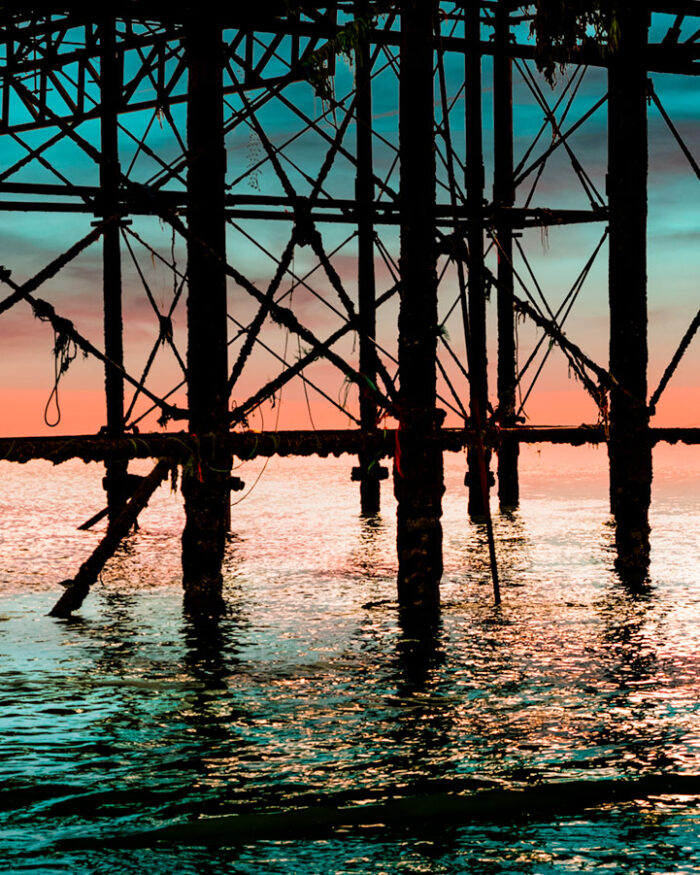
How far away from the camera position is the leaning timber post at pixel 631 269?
47.2ft

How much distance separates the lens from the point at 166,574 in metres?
16.8

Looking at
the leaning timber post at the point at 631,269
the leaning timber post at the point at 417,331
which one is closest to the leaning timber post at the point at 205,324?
the leaning timber post at the point at 417,331

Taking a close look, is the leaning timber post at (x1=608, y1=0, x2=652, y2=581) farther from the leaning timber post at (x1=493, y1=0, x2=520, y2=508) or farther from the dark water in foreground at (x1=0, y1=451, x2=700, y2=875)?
the leaning timber post at (x1=493, y1=0, x2=520, y2=508)

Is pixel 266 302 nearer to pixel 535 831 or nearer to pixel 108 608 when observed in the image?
pixel 108 608

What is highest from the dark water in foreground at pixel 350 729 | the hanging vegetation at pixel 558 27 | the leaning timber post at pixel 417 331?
the hanging vegetation at pixel 558 27

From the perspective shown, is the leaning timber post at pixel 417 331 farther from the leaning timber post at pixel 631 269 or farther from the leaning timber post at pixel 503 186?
the leaning timber post at pixel 503 186

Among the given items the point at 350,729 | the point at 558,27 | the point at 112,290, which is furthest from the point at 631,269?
the point at 112,290

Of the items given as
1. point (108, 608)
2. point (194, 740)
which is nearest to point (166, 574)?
point (108, 608)

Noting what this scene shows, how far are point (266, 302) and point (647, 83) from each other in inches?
218

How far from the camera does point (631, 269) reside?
47.7 feet

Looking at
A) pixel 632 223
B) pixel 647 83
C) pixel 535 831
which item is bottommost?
pixel 535 831

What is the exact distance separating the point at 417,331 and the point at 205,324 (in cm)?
200

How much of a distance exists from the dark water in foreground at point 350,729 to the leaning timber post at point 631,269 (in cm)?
134

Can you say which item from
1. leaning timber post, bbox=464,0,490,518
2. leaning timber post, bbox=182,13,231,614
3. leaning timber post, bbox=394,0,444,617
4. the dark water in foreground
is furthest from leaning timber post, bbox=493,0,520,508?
leaning timber post, bbox=182,13,231,614
